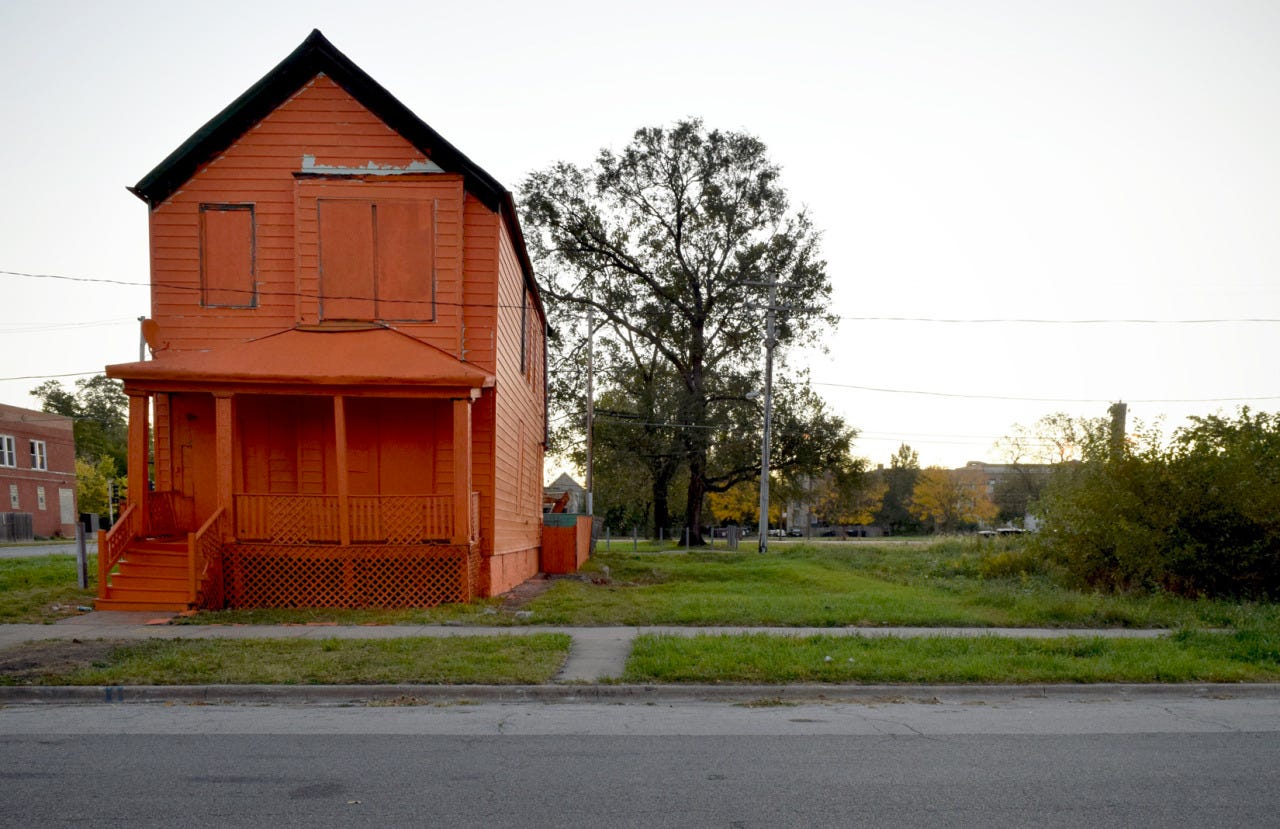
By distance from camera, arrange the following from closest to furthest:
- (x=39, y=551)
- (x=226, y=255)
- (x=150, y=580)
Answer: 1. (x=150, y=580)
2. (x=226, y=255)
3. (x=39, y=551)

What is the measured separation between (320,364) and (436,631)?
5521 mm

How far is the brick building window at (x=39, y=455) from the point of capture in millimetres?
54281

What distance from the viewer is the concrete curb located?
Result: 8648mm

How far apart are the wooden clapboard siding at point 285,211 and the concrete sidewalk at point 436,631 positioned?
19.0 ft

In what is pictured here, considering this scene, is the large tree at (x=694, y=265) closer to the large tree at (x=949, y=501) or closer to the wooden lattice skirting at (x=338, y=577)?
the wooden lattice skirting at (x=338, y=577)

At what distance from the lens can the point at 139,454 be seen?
14836mm

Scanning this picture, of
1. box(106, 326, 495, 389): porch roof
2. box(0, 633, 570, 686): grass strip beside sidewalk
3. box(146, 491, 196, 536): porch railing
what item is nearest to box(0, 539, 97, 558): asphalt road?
box(146, 491, 196, 536): porch railing

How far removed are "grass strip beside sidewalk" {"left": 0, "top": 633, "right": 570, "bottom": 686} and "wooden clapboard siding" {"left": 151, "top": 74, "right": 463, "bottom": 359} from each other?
7098 mm

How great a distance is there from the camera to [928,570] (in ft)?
79.0

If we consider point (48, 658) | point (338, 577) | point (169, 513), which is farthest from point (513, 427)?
point (48, 658)

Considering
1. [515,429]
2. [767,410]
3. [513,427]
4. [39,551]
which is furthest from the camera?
[39,551]

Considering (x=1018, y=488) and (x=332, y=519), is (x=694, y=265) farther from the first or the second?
(x=1018, y=488)

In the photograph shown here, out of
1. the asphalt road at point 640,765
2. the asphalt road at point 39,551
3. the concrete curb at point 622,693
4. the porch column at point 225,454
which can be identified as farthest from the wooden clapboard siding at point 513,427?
the asphalt road at point 39,551

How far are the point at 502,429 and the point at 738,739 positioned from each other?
1200 centimetres
